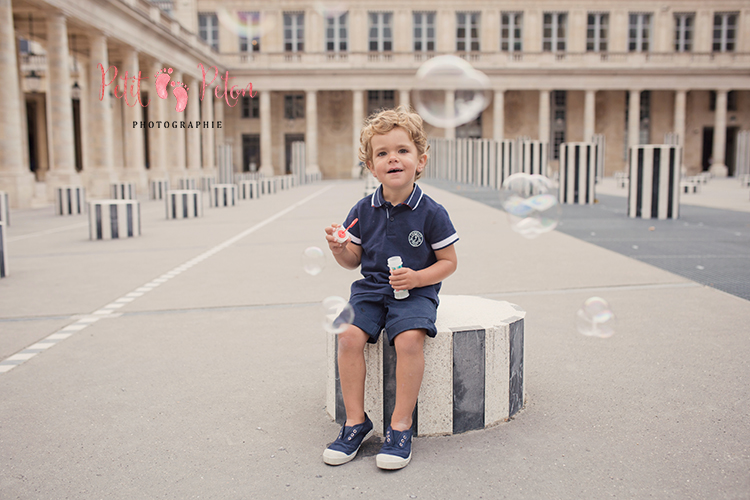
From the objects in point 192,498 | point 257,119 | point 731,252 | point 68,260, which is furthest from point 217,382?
point 257,119

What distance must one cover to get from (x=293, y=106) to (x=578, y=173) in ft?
127

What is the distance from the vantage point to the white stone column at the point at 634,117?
5034 cm

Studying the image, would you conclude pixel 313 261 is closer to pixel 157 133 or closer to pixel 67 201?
pixel 67 201

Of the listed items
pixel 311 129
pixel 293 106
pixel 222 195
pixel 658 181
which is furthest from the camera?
pixel 293 106

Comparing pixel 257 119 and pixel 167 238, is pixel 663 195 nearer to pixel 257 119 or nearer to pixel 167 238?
pixel 167 238

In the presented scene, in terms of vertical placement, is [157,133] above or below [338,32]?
below

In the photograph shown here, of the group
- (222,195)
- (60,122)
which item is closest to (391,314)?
(222,195)

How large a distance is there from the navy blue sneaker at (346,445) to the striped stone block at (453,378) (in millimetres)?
217

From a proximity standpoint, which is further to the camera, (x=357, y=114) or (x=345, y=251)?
(x=357, y=114)

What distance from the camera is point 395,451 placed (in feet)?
9.42

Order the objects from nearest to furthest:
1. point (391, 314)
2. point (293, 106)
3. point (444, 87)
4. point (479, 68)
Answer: point (391, 314), point (444, 87), point (479, 68), point (293, 106)

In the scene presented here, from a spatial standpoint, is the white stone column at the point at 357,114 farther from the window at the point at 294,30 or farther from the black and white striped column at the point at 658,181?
the black and white striped column at the point at 658,181

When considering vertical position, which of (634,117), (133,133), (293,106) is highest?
(293,106)

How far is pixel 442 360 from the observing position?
123 inches
